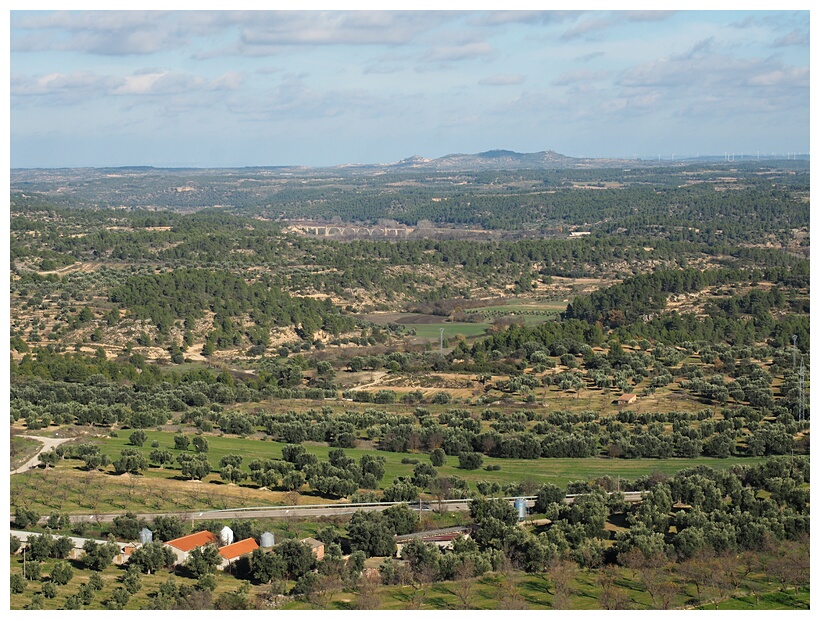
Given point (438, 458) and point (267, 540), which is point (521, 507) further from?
point (438, 458)

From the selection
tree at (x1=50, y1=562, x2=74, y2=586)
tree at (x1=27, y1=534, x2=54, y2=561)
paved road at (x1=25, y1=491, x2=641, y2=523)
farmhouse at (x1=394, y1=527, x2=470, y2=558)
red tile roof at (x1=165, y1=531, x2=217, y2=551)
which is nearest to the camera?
tree at (x1=50, y1=562, x2=74, y2=586)

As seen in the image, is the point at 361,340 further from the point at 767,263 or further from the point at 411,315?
the point at 767,263

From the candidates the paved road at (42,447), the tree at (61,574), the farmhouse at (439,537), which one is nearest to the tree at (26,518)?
the tree at (61,574)

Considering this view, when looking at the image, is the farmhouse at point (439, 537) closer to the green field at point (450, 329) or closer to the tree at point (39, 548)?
the tree at point (39, 548)

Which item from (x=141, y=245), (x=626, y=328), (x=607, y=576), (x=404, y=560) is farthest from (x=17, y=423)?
(x=141, y=245)

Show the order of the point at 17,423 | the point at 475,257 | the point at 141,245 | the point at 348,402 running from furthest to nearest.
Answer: the point at 475,257
the point at 141,245
the point at 348,402
the point at 17,423

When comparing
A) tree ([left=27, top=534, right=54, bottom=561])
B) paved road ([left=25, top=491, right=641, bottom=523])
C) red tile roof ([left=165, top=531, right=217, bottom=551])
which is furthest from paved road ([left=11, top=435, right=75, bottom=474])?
red tile roof ([left=165, top=531, right=217, bottom=551])

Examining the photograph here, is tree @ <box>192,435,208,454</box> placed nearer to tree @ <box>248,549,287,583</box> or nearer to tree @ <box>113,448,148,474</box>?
tree @ <box>113,448,148,474</box>
